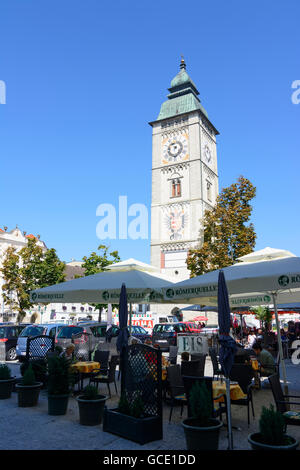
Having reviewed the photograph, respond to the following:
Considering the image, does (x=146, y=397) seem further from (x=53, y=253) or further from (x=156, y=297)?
(x=53, y=253)

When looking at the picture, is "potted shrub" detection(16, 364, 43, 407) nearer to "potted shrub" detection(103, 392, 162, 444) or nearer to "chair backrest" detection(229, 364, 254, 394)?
"potted shrub" detection(103, 392, 162, 444)

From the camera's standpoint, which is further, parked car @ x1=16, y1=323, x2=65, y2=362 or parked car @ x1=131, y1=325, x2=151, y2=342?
parked car @ x1=131, y1=325, x2=151, y2=342

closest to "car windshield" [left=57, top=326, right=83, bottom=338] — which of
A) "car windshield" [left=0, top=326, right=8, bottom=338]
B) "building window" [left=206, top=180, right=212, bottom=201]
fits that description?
"car windshield" [left=0, top=326, right=8, bottom=338]

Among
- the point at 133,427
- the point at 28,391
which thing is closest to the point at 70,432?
the point at 133,427

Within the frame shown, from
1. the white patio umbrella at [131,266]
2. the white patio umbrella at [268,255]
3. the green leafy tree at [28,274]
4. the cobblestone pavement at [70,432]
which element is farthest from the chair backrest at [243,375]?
the green leafy tree at [28,274]

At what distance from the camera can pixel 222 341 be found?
5031mm

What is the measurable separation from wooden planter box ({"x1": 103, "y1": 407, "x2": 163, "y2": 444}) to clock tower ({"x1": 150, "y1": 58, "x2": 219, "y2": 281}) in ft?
127

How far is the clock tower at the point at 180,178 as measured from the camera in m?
46.5

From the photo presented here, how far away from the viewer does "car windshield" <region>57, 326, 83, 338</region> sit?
15.2 meters

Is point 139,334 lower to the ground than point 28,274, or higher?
lower

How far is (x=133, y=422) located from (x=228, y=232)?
2506 centimetres

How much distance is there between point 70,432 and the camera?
578cm

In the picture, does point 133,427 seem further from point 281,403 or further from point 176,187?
point 176,187
